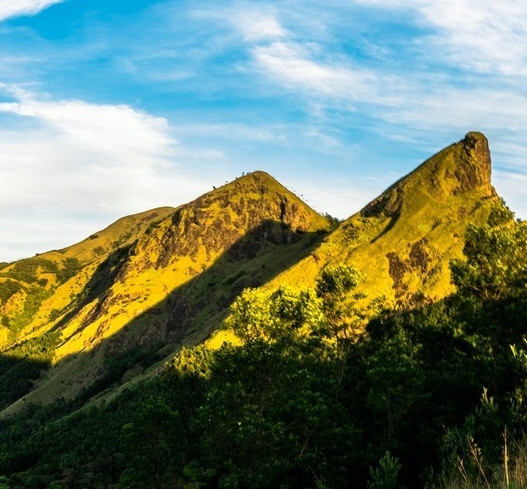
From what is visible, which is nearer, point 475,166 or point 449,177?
point 475,166

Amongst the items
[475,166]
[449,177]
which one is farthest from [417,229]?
[475,166]

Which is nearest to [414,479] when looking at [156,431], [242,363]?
[242,363]

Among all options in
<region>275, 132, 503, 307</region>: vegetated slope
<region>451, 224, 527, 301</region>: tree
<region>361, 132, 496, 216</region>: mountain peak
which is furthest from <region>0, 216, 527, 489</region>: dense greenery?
<region>361, 132, 496, 216</region>: mountain peak

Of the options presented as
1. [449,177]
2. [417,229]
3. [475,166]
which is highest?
[475,166]

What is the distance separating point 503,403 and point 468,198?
491ft

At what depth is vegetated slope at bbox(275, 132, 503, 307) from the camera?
492 feet

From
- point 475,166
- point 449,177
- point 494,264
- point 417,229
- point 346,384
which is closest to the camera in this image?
point 494,264

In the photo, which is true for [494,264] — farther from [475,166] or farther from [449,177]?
[475,166]

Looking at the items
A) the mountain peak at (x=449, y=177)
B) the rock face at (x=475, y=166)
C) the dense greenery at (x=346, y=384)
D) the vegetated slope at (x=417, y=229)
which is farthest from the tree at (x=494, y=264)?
the rock face at (x=475, y=166)

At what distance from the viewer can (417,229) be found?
164 m

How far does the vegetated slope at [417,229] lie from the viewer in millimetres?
149875

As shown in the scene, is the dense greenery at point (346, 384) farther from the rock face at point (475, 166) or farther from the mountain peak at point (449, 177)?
the rock face at point (475, 166)

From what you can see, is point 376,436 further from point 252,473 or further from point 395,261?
point 395,261

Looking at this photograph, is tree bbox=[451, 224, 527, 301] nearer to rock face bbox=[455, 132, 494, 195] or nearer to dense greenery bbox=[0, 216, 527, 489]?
dense greenery bbox=[0, 216, 527, 489]
